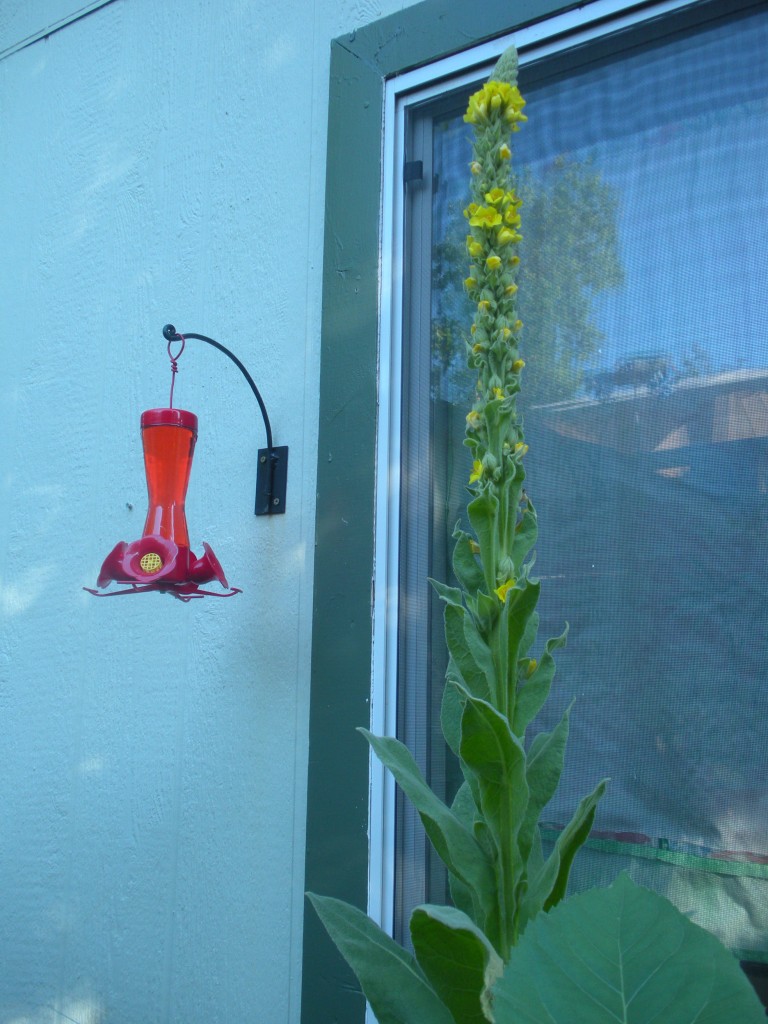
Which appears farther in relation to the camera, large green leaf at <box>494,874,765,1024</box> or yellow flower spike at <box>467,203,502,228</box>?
yellow flower spike at <box>467,203,502,228</box>

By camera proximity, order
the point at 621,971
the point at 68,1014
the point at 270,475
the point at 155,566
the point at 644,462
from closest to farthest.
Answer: the point at 621,971 < the point at 644,462 < the point at 155,566 < the point at 270,475 < the point at 68,1014

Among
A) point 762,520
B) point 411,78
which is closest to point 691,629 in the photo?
point 762,520

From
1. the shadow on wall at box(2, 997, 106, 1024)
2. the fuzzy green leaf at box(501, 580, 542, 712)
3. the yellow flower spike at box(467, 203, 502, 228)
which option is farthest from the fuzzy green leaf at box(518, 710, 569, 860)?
the shadow on wall at box(2, 997, 106, 1024)

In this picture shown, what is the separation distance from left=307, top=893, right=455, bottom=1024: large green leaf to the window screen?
601 millimetres

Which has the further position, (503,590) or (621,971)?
(503,590)

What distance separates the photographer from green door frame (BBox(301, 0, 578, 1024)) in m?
1.76

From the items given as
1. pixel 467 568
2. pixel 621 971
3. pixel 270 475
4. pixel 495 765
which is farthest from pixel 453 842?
pixel 270 475

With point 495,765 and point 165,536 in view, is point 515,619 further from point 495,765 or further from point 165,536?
point 165,536

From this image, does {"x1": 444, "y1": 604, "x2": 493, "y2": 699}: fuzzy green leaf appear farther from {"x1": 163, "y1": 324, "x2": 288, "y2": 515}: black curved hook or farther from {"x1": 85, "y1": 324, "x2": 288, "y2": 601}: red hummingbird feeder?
{"x1": 163, "y1": 324, "x2": 288, "y2": 515}: black curved hook

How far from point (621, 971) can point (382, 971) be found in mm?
760

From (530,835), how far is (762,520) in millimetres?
757

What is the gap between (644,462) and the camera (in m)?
1.63

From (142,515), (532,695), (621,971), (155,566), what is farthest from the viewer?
(142,515)

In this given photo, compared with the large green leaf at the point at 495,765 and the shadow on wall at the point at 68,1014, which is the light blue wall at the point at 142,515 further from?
the large green leaf at the point at 495,765
